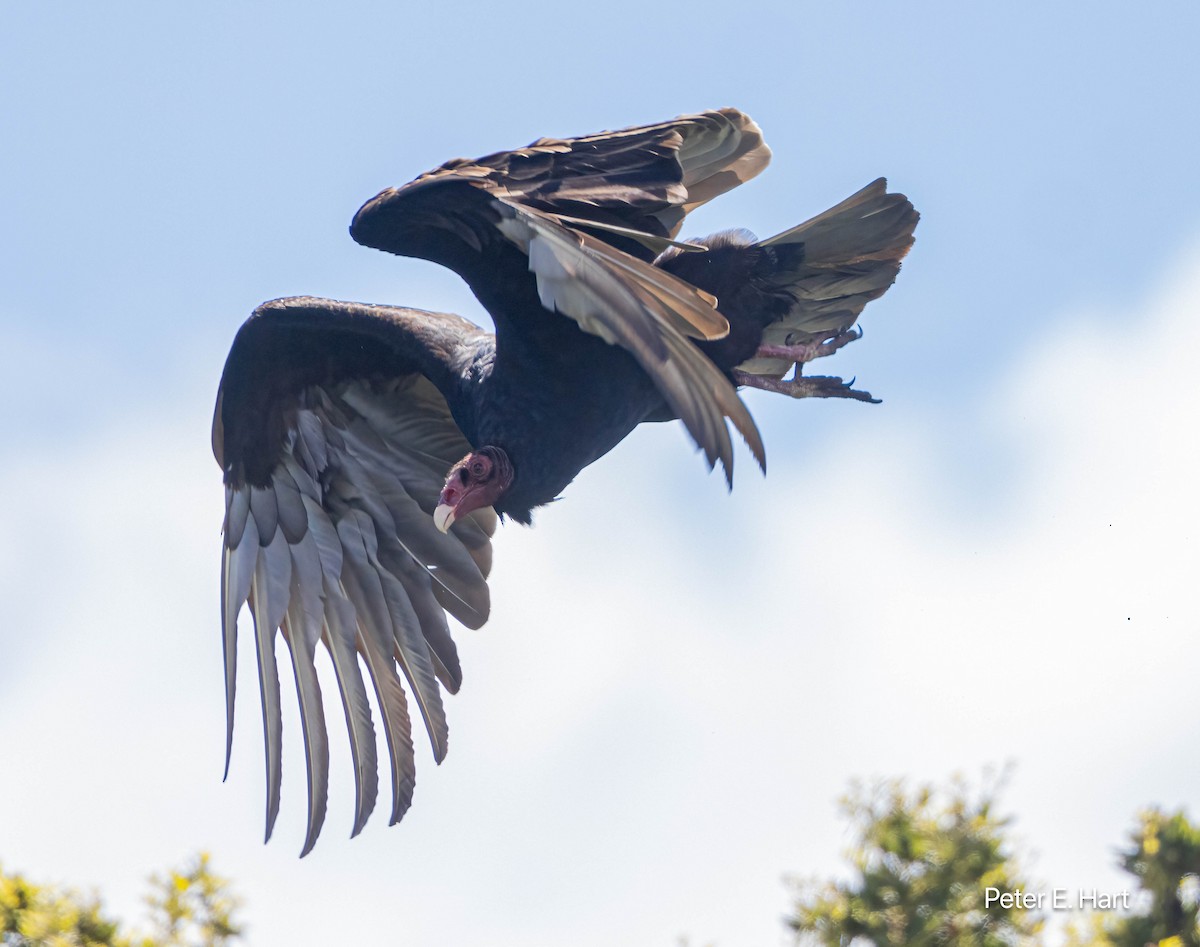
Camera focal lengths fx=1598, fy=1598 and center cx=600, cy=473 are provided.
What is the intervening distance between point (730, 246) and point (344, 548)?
82.4 inches

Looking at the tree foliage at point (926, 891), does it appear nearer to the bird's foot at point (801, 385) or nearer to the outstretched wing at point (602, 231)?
the outstretched wing at point (602, 231)

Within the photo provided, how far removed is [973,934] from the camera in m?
3.06

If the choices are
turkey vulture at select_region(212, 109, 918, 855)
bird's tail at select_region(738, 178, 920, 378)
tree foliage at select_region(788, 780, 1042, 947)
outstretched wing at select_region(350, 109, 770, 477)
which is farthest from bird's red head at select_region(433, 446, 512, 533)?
tree foliage at select_region(788, 780, 1042, 947)

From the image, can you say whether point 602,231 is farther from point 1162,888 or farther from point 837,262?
point 1162,888

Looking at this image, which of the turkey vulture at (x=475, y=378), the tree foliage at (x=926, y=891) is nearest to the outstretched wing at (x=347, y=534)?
the turkey vulture at (x=475, y=378)

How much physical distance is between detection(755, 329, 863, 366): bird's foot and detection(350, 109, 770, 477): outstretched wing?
0.61 m

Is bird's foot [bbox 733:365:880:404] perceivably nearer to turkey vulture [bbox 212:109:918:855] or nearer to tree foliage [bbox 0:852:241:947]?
turkey vulture [bbox 212:109:918:855]

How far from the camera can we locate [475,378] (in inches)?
218


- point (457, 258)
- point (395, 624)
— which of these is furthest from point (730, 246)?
point (395, 624)

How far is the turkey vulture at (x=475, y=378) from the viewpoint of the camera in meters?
4.41

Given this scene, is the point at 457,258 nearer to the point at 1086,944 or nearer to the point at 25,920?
the point at 25,920

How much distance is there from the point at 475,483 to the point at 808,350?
1.43 meters

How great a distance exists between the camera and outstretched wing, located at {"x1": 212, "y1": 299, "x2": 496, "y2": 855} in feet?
20.3

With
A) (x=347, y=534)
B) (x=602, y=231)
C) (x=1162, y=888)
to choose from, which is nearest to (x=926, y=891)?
(x=1162, y=888)
